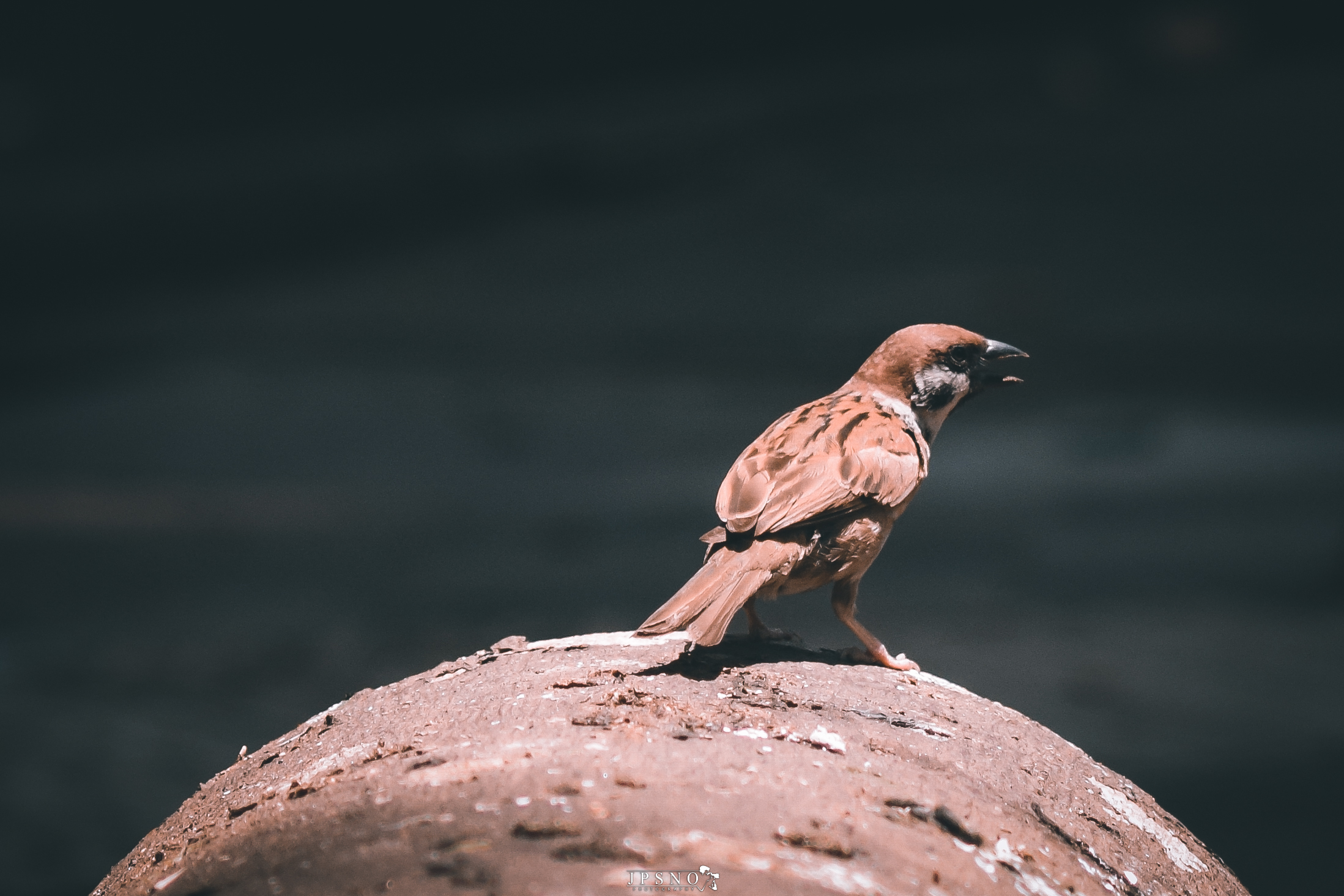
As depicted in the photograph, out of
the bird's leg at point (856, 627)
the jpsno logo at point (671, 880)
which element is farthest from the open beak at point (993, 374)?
the jpsno logo at point (671, 880)

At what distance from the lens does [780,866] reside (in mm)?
1680

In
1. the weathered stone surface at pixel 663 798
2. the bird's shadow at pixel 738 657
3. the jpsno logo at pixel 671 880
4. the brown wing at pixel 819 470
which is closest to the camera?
the jpsno logo at pixel 671 880

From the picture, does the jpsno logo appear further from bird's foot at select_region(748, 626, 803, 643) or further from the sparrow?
bird's foot at select_region(748, 626, 803, 643)

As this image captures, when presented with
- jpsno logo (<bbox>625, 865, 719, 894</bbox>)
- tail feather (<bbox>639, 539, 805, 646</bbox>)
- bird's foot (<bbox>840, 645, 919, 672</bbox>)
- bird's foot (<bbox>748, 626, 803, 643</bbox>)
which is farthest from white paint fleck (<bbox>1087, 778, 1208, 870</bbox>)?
jpsno logo (<bbox>625, 865, 719, 894</bbox>)

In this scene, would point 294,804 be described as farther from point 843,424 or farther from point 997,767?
point 843,424

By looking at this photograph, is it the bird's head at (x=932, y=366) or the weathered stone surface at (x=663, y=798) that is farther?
the bird's head at (x=932, y=366)

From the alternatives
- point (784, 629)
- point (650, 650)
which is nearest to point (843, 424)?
point (784, 629)

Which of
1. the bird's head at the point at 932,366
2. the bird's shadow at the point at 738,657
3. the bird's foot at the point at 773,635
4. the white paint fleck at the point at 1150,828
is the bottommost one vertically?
the white paint fleck at the point at 1150,828

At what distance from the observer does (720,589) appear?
238 centimetres

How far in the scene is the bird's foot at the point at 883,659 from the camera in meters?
2.82

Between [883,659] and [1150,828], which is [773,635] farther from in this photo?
[1150,828]

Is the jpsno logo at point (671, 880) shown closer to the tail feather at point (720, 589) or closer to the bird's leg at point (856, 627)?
the tail feather at point (720, 589)

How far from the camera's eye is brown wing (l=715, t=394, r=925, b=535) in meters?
2.54

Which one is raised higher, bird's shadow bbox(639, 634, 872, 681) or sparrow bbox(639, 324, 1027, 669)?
sparrow bbox(639, 324, 1027, 669)
